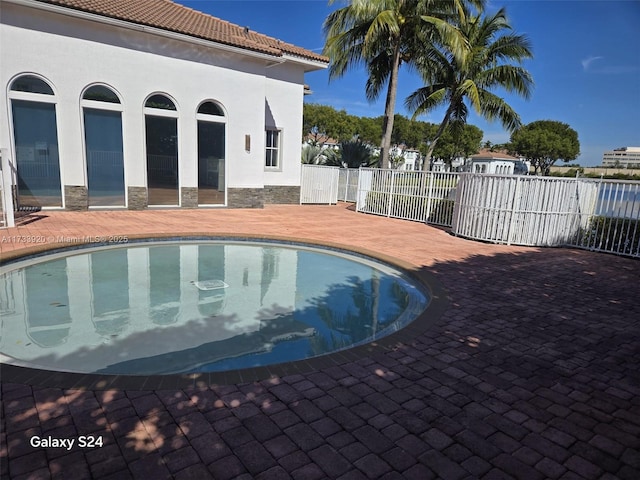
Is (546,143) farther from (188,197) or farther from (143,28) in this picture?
(143,28)

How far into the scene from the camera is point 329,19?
704 inches

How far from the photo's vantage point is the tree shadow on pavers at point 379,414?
8.22 ft

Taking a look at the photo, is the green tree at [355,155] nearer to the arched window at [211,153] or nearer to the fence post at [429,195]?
the fence post at [429,195]

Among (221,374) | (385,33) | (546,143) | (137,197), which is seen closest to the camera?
(221,374)

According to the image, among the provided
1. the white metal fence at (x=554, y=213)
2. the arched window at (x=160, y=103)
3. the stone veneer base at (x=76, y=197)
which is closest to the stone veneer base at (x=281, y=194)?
the arched window at (x=160, y=103)

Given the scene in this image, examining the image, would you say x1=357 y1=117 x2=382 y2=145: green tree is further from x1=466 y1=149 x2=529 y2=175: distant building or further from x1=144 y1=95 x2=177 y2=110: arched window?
x1=144 y1=95 x2=177 y2=110: arched window

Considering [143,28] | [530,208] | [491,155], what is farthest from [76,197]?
[491,155]

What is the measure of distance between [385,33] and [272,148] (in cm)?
681

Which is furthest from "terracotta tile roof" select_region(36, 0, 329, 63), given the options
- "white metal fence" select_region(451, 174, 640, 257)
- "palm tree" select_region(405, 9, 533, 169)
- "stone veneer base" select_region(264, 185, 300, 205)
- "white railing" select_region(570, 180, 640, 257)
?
"white railing" select_region(570, 180, 640, 257)

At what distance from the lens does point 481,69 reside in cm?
2025

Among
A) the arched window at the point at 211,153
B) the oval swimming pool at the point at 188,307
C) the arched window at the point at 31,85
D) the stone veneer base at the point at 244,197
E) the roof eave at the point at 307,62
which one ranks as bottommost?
the oval swimming pool at the point at 188,307

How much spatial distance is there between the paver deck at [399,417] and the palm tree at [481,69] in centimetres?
1691

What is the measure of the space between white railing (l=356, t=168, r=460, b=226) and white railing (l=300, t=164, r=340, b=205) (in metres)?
2.86

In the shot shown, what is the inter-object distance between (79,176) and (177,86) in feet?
14.3
